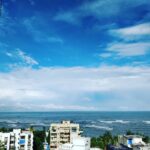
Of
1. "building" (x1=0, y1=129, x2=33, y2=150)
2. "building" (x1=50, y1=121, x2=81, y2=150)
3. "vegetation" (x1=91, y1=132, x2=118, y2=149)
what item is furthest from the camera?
"vegetation" (x1=91, y1=132, x2=118, y2=149)

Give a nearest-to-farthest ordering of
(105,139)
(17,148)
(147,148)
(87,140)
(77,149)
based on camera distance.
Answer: (147,148) < (77,149) < (87,140) < (17,148) < (105,139)

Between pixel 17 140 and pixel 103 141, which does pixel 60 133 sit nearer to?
pixel 103 141

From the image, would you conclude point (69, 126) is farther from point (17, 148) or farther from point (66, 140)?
point (17, 148)

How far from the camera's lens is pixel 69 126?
103 meters

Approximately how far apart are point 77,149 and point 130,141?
2117 cm

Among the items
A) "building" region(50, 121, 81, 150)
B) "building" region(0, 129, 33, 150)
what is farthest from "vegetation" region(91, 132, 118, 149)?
"building" region(0, 129, 33, 150)

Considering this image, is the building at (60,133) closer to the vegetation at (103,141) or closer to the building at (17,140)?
the vegetation at (103,141)

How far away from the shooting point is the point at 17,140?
87.9 m

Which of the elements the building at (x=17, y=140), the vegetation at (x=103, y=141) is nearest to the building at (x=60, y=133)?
the vegetation at (x=103, y=141)

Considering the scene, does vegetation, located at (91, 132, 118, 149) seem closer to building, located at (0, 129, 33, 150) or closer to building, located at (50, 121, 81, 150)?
building, located at (50, 121, 81, 150)

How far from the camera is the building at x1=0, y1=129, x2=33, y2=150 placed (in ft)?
280

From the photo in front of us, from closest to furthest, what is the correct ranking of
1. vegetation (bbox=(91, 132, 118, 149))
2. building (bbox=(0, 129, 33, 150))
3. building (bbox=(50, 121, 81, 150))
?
building (bbox=(0, 129, 33, 150))
building (bbox=(50, 121, 81, 150))
vegetation (bbox=(91, 132, 118, 149))

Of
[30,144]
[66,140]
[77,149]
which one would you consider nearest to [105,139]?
[66,140]

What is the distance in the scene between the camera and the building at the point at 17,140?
280ft
